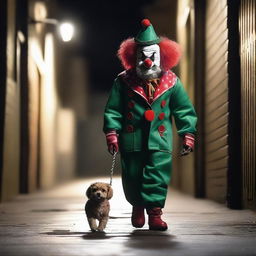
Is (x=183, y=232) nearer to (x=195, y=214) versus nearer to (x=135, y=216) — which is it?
(x=135, y=216)

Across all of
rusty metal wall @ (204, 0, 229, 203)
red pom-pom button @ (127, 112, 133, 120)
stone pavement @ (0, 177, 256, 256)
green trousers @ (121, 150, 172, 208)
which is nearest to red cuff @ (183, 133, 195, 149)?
green trousers @ (121, 150, 172, 208)

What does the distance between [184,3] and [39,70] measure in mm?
3964

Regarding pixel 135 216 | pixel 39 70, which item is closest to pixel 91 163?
pixel 39 70

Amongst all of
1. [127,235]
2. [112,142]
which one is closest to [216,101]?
[112,142]

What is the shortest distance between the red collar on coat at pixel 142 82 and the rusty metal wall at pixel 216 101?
8.09ft

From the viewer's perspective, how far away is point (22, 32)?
11.7 m

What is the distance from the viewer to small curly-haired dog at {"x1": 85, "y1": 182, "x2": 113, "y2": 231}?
512cm

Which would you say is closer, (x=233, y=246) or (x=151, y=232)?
(x=233, y=246)

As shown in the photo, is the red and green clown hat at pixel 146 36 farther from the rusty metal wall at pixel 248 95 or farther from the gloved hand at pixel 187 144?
the rusty metal wall at pixel 248 95

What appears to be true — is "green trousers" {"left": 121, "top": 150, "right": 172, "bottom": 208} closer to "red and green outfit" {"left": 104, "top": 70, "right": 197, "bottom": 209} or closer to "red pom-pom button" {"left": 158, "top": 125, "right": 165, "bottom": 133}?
"red and green outfit" {"left": 104, "top": 70, "right": 197, "bottom": 209}

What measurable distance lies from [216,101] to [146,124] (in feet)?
11.7

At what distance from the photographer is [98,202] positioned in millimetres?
5191

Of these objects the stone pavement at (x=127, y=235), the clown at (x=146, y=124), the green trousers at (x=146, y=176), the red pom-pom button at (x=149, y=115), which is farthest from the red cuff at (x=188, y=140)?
the stone pavement at (x=127, y=235)

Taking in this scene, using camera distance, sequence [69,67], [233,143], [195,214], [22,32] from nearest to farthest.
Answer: [195,214], [233,143], [22,32], [69,67]
